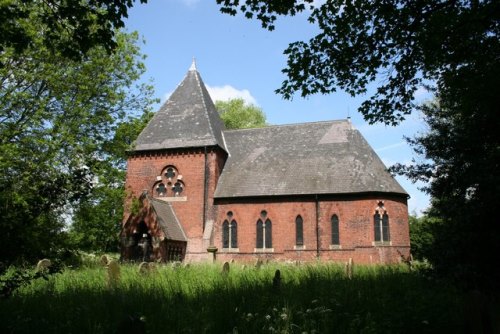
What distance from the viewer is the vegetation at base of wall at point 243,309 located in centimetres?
596

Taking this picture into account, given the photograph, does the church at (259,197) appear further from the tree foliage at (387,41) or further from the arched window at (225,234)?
the tree foliage at (387,41)

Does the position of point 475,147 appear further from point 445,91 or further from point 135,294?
point 135,294

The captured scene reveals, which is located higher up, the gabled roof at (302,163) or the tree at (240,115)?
the tree at (240,115)

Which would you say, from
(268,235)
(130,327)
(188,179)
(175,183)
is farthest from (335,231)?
(130,327)

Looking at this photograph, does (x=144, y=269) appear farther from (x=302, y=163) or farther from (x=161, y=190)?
(x=302, y=163)

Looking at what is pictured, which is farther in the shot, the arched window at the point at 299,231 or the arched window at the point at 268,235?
the arched window at the point at 268,235

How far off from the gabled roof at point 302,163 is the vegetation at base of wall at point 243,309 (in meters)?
16.5

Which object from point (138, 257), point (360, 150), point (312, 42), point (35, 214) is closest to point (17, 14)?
point (35, 214)

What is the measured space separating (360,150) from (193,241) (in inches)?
503

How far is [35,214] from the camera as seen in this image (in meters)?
5.84

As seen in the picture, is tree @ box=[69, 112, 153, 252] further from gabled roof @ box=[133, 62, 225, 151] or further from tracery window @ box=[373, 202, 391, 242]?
tracery window @ box=[373, 202, 391, 242]

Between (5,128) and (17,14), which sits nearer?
(17,14)

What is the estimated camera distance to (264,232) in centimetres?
2669

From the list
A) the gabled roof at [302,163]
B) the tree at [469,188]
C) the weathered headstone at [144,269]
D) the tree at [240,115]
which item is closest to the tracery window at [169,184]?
the gabled roof at [302,163]
